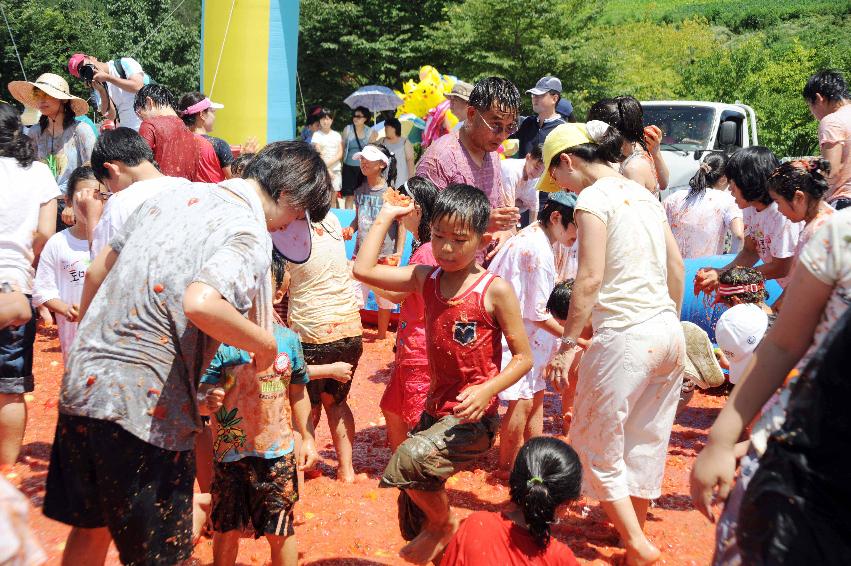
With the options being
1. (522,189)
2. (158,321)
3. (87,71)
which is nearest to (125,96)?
(87,71)

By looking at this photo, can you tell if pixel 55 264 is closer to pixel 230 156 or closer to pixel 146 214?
pixel 146 214

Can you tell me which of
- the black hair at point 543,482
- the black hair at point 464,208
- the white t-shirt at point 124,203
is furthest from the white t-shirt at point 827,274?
the white t-shirt at point 124,203

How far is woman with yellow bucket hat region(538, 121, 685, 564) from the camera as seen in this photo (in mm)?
3977

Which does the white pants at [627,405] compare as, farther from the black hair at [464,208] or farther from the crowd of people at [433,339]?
the black hair at [464,208]

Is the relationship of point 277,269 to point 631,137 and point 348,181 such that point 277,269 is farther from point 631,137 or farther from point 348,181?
point 348,181

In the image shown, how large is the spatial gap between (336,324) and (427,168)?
4.01 ft

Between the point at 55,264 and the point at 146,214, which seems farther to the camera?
the point at 55,264

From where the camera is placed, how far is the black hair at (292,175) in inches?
125

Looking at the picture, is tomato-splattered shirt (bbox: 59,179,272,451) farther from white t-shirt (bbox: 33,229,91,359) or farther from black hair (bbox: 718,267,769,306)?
black hair (bbox: 718,267,769,306)

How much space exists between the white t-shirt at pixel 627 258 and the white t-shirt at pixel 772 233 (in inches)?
88.4

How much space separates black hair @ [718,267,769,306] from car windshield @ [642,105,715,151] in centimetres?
762

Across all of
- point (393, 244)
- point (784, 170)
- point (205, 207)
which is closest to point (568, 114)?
point (393, 244)

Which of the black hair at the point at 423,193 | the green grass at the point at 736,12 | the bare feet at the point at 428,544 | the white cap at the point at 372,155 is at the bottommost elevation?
the green grass at the point at 736,12

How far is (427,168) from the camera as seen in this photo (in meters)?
4.89
